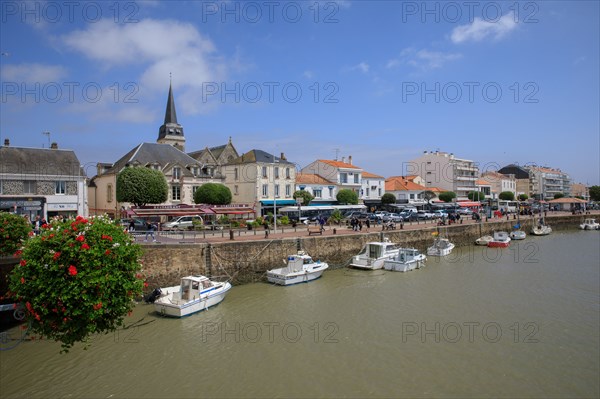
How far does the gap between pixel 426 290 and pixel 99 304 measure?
774 inches

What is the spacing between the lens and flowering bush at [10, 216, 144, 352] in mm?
9539

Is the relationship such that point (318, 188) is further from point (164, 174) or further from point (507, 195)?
point (507, 195)

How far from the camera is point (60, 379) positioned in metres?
13.4

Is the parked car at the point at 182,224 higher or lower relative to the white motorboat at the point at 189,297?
higher

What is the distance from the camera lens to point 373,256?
31.7 meters

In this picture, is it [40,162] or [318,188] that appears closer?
[40,162]

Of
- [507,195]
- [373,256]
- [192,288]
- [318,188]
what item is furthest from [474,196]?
[192,288]

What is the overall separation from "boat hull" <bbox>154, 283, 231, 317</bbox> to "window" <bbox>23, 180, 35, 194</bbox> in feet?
70.0

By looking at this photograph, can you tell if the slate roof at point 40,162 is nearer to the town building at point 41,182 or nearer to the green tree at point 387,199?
the town building at point 41,182

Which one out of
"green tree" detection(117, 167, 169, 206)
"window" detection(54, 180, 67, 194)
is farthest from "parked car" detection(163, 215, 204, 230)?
"window" detection(54, 180, 67, 194)

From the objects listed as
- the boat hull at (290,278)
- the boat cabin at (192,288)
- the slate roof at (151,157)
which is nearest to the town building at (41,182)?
the slate roof at (151,157)

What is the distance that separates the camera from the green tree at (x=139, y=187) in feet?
122

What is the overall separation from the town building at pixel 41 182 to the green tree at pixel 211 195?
36.4 feet

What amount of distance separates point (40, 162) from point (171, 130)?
40.7m
